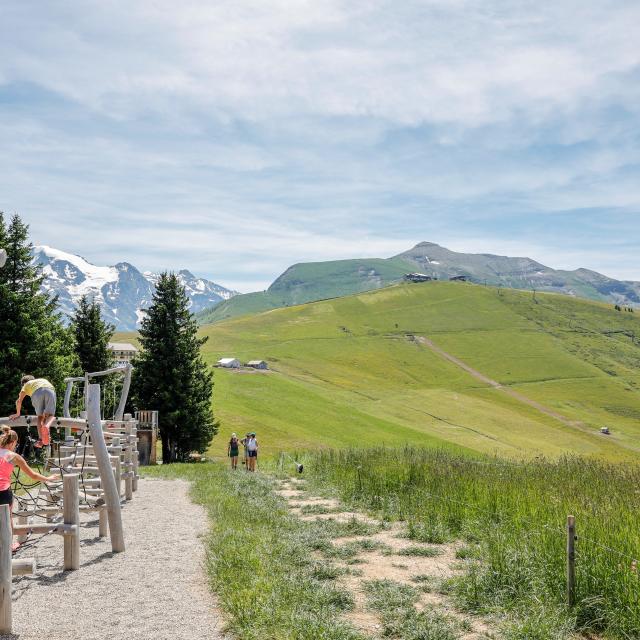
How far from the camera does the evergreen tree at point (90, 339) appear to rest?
47.5 m

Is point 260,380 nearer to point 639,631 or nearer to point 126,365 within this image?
point 126,365

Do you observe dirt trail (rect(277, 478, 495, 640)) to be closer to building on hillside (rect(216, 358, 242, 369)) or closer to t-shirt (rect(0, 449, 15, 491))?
t-shirt (rect(0, 449, 15, 491))

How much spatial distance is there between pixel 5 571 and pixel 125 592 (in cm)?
203

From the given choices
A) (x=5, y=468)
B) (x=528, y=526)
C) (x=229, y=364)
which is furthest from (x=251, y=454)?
(x=229, y=364)

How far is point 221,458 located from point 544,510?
4331 cm

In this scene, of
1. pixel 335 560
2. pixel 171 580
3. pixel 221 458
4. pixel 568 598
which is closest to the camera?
pixel 568 598

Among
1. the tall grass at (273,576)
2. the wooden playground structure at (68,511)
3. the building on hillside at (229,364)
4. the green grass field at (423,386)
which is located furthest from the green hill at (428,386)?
the wooden playground structure at (68,511)

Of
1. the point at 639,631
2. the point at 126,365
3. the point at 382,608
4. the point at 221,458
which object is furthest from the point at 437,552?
the point at 221,458

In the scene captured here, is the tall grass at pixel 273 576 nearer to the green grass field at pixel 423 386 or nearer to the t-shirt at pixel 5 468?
the t-shirt at pixel 5 468

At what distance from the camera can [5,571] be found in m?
7.30

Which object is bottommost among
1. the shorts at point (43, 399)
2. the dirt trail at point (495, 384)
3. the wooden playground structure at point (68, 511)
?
the dirt trail at point (495, 384)

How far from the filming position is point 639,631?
687 centimetres

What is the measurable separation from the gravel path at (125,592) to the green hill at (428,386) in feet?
97.7

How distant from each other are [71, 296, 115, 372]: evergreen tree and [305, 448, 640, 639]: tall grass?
34174mm
